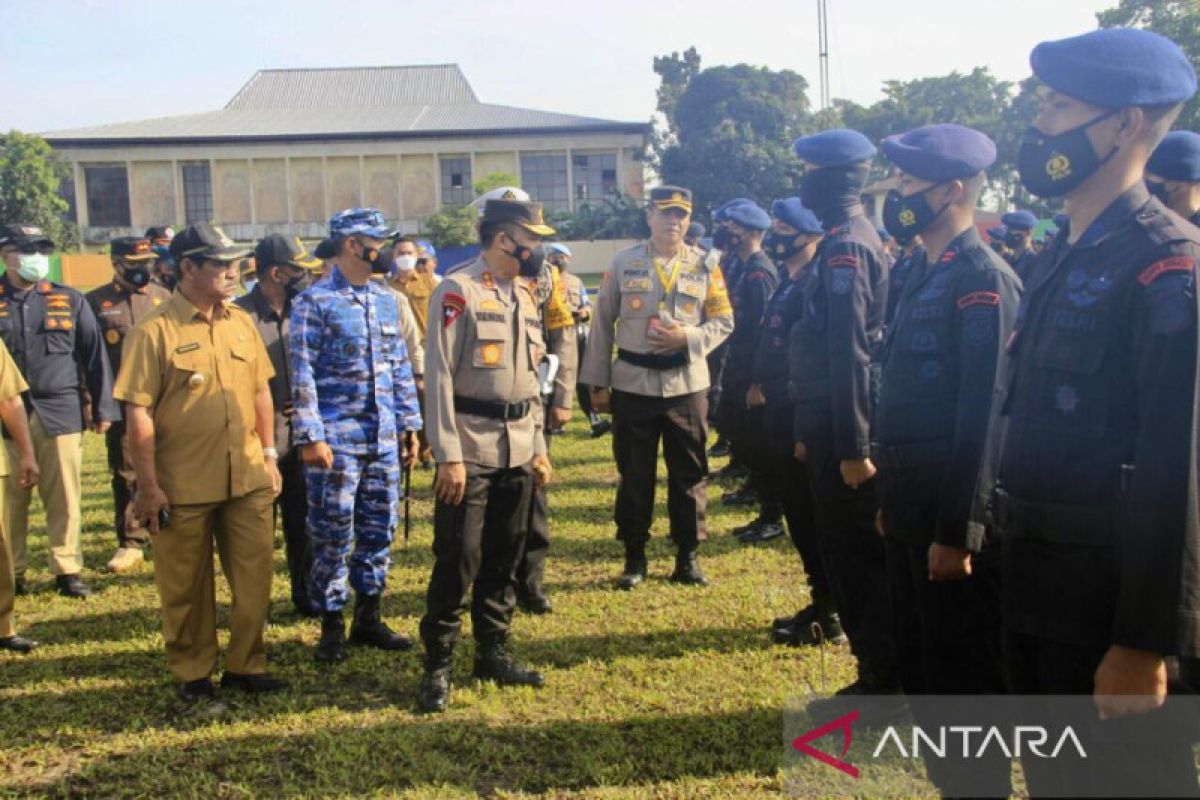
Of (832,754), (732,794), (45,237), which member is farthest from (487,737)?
(45,237)

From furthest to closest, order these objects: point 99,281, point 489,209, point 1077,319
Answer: point 99,281
point 489,209
point 1077,319

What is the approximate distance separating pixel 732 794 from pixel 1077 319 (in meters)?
2.23

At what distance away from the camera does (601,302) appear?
21.2 ft

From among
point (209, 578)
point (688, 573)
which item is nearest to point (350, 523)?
point (209, 578)

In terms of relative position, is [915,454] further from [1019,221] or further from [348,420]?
[1019,221]

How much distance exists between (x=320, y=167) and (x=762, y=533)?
5620cm

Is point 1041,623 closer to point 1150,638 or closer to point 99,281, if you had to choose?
point 1150,638

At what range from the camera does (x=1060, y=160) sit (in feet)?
7.89

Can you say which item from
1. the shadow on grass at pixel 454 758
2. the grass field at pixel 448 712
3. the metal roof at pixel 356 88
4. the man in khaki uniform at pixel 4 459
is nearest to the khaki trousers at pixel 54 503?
the grass field at pixel 448 712

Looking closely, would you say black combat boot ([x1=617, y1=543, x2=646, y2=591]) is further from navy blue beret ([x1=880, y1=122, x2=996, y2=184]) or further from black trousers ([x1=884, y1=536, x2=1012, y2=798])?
navy blue beret ([x1=880, y1=122, x2=996, y2=184])

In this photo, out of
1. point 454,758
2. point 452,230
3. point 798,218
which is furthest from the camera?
point 452,230

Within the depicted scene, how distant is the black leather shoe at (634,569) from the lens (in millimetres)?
6277

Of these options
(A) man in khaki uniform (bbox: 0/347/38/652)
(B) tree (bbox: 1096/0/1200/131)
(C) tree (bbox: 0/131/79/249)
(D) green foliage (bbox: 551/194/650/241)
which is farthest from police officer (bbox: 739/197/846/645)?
(C) tree (bbox: 0/131/79/249)

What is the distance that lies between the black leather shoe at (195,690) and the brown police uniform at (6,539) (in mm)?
1356
